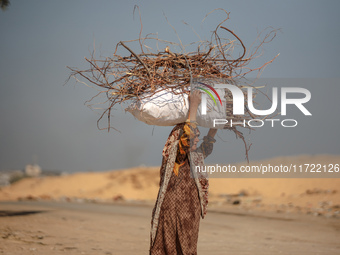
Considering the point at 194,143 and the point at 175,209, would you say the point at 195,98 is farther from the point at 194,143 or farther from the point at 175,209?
the point at 175,209

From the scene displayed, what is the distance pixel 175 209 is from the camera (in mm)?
5121

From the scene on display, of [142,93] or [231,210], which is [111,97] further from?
[231,210]

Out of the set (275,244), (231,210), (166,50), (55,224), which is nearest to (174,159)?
(166,50)

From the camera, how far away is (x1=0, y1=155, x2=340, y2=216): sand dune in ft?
63.4

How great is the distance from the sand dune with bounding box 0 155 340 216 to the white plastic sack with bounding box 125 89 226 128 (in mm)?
12660

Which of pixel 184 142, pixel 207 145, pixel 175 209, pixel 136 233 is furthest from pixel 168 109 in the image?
pixel 136 233

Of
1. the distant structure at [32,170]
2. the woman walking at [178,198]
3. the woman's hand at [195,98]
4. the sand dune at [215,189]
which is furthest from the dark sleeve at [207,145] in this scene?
the distant structure at [32,170]

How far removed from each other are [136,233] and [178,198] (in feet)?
22.0

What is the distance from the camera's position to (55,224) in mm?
11859

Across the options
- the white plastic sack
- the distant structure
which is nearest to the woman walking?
the white plastic sack

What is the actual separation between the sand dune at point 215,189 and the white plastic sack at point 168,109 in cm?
1266

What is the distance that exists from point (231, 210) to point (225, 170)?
11.9 metres

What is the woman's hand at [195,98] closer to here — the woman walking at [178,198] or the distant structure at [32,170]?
the woman walking at [178,198]

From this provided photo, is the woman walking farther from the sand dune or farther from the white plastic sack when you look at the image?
the sand dune
